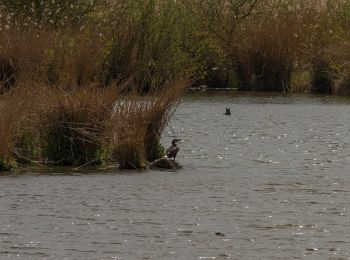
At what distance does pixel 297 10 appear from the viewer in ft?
163

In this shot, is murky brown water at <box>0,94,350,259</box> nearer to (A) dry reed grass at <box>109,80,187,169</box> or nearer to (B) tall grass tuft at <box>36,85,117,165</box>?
(A) dry reed grass at <box>109,80,187,169</box>

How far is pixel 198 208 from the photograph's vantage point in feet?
55.0

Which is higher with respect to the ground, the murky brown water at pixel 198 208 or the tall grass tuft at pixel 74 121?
the tall grass tuft at pixel 74 121

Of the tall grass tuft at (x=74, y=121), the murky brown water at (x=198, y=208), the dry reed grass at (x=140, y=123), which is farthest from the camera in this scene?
the tall grass tuft at (x=74, y=121)

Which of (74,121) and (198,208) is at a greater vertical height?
(74,121)

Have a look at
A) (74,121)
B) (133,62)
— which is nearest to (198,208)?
(74,121)

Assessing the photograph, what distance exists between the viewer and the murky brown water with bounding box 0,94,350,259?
13.8 m

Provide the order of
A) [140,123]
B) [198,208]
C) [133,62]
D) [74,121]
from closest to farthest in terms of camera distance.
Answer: [198,208] < [140,123] < [74,121] < [133,62]

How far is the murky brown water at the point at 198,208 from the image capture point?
13750 millimetres

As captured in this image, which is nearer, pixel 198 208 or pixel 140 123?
pixel 198 208

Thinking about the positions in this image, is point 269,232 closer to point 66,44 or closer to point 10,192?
point 10,192

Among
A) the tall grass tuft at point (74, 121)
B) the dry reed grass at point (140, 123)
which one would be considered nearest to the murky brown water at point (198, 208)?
the dry reed grass at point (140, 123)

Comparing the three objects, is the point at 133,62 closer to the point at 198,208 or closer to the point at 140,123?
the point at 140,123

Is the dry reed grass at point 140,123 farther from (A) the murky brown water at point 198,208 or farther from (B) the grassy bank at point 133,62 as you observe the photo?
(A) the murky brown water at point 198,208
